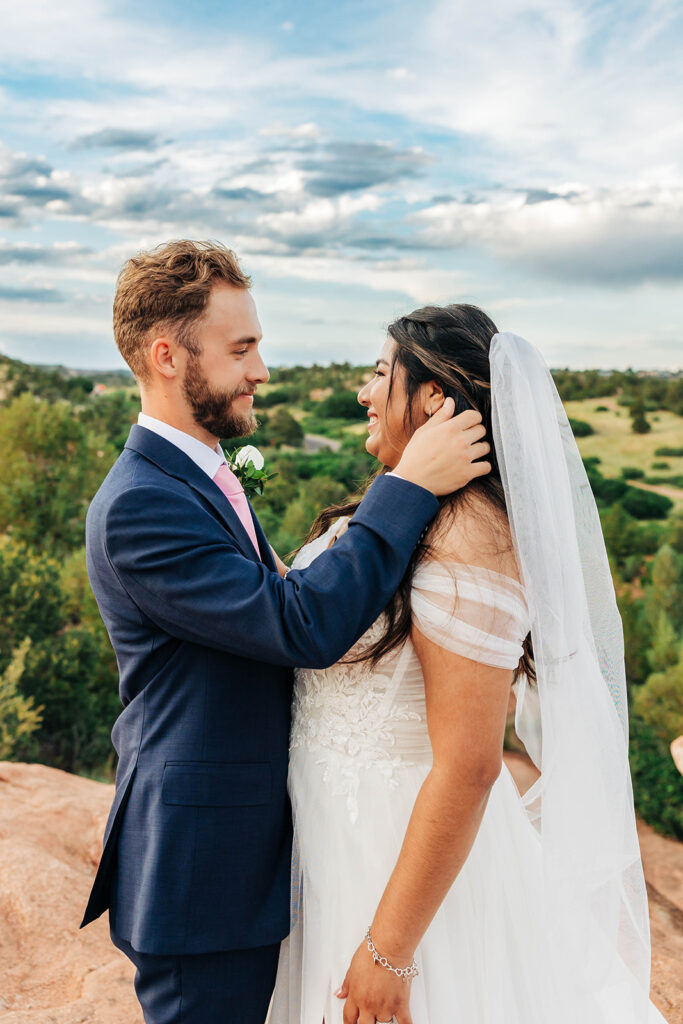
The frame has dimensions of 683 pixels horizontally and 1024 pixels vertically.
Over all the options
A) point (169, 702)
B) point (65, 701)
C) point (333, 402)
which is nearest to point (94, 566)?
point (169, 702)

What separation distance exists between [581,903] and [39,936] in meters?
2.81

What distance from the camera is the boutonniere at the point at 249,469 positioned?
2.92 m

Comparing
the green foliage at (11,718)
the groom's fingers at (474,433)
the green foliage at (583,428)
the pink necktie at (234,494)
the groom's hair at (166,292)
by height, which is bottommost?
the green foliage at (11,718)

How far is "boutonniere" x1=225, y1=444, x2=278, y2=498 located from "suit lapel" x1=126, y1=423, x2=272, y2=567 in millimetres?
601

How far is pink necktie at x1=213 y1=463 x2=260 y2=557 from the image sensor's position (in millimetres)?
2412

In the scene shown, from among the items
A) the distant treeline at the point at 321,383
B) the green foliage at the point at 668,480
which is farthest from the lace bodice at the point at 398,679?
the green foliage at the point at 668,480

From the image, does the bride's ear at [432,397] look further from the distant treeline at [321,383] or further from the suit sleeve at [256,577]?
the distant treeline at [321,383]

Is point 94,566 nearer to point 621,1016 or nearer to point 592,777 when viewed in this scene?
point 592,777

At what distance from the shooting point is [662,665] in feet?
50.2

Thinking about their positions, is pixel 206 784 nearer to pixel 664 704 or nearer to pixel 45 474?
pixel 664 704

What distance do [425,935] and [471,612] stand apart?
3.16 feet

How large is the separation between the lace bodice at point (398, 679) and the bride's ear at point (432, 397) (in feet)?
1.51

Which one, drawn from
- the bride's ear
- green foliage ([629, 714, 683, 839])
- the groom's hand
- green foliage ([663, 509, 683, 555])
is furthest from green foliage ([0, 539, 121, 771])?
green foliage ([663, 509, 683, 555])

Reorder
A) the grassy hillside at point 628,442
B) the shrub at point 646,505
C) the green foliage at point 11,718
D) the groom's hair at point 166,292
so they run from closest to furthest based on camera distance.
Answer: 1. the groom's hair at point 166,292
2. the green foliage at point 11,718
3. the shrub at point 646,505
4. the grassy hillside at point 628,442
